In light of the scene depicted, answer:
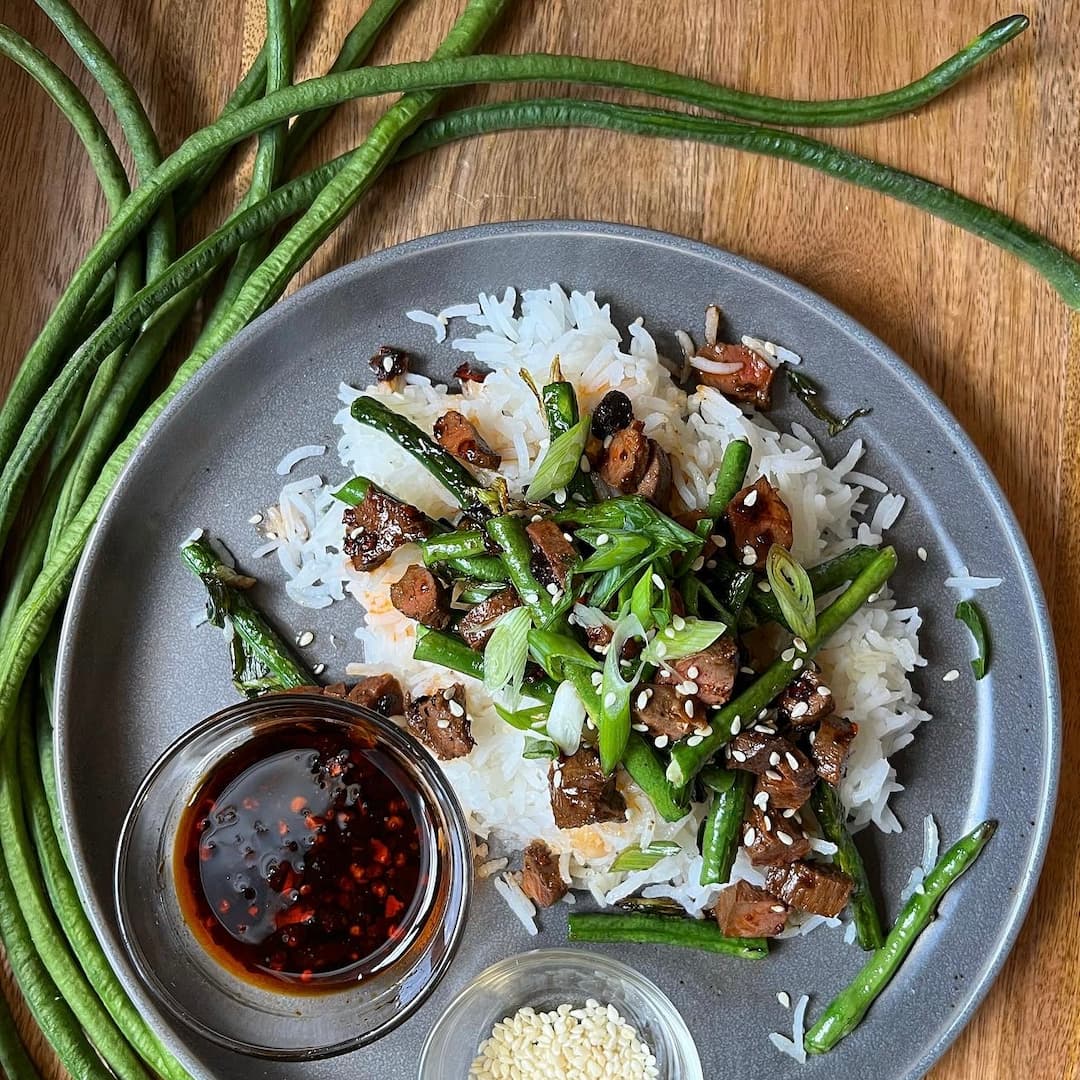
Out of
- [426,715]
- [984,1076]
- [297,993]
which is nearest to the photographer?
[297,993]

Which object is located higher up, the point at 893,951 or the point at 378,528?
the point at 378,528

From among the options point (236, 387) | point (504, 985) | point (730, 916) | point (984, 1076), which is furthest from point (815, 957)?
point (236, 387)

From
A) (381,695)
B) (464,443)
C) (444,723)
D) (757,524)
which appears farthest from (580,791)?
(464,443)

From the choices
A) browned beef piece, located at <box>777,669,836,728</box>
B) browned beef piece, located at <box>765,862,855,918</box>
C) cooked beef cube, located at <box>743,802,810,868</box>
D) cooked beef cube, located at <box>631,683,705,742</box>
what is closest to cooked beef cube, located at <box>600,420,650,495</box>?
cooked beef cube, located at <box>631,683,705,742</box>

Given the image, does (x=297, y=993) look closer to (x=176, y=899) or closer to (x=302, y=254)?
(x=176, y=899)

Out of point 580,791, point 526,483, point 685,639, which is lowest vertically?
point 580,791

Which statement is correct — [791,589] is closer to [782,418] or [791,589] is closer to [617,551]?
[617,551]

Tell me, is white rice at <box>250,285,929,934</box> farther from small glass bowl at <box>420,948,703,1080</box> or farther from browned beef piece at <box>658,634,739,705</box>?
browned beef piece at <box>658,634,739,705</box>
